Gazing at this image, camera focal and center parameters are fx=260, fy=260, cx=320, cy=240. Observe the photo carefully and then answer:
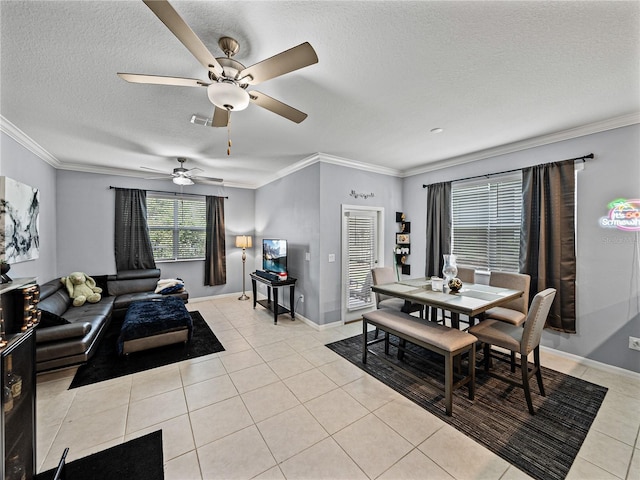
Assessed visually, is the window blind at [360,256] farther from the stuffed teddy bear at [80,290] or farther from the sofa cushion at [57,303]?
the stuffed teddy bear at [80,290]

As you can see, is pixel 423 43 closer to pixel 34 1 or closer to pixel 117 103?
pixel 34 1

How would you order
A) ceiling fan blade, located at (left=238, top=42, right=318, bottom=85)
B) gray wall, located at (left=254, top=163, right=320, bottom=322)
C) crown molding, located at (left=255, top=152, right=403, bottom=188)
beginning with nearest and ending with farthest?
ceiling fan blade, located at (left=238, top=42, right=318, bottom=85), crown molding, located at (left=255, top=152, right=403, bottom=188), gray wall, located at (left=254, top=163, right=320, bottom=322)

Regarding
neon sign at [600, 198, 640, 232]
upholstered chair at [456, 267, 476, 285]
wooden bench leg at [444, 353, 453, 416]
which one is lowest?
wooden bench leg at [444, 353, 453, 416]

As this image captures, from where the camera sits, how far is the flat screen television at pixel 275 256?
4.71 metres

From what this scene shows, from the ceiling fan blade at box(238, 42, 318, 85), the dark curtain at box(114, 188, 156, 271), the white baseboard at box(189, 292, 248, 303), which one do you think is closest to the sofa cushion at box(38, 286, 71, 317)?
the dark curtain at box(114, 188, 156, 271)

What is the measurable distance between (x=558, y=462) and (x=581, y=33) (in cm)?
278

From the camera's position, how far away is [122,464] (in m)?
1.76

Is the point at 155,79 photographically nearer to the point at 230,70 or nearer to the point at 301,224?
the point at 230,70

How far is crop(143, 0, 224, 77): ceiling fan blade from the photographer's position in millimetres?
1114

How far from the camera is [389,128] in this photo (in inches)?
121

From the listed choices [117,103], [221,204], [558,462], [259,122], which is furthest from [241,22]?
[221,204]

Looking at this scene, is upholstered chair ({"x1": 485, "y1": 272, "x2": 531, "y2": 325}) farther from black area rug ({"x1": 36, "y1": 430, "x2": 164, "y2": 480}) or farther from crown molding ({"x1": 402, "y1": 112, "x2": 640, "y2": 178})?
black area rug ({"x1": 36, "y1": 430, "x2": 164, "y2": 480})

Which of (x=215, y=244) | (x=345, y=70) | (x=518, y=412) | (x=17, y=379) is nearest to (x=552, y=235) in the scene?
(x=518, y=412)

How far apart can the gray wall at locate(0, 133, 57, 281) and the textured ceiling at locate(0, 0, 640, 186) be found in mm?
301
